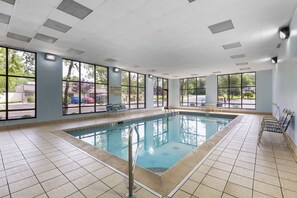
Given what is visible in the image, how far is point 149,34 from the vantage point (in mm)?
4090

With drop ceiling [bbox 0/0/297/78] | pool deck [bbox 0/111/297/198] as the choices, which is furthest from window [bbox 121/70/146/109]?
pool deck [bbox 0/111/297/198]

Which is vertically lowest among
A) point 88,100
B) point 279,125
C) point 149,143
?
point 149,143

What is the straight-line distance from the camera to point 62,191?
1839mm

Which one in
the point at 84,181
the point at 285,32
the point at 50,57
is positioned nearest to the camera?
the point at 84,181

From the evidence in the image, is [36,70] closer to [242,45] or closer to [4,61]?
[4,61]

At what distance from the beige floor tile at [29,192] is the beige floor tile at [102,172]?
0.67 metres

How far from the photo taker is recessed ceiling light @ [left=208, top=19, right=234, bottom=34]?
3.52 metres

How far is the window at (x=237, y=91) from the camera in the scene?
394 inches

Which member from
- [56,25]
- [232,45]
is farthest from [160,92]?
[56,25]

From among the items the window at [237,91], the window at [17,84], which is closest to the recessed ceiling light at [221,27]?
the window at [17,84]

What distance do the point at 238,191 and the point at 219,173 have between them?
17.0 inches

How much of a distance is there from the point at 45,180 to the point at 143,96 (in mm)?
9296

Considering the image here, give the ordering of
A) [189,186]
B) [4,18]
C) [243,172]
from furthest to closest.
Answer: [4,18] → [243,172] → [189,186]

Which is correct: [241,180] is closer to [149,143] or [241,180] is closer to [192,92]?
[149,143]
